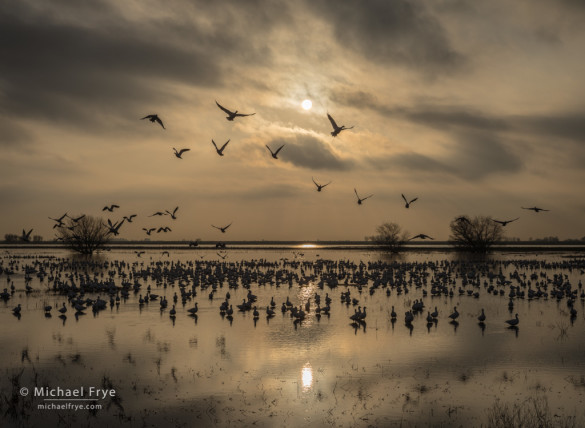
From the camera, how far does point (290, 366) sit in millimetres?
17281

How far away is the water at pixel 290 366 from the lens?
13.1 m

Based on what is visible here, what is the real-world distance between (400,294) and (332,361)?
20.0 meters

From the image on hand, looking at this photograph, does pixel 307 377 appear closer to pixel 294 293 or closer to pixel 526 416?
pixel 526 416

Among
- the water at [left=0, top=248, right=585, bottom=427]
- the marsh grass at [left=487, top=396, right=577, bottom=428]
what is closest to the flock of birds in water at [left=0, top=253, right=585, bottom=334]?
the water at [left=0, top=248, right=585, bottom=427]

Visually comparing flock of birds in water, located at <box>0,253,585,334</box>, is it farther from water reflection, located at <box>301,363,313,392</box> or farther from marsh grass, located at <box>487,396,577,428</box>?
marsh grass, located at <box>487,396,577,428</box>

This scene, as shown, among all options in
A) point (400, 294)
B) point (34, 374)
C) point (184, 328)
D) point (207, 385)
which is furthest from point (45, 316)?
point (400, 294)

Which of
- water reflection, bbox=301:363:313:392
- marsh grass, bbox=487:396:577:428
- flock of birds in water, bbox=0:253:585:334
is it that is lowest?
marsh grass, bbox=487:396:577:428

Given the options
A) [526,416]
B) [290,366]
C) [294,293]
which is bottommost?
[526,416]

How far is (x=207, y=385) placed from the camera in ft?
50.1

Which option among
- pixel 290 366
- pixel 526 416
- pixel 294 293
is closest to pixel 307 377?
pixel 290 366

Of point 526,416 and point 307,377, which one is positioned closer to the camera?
point 526,416

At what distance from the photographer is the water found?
13.1 meters

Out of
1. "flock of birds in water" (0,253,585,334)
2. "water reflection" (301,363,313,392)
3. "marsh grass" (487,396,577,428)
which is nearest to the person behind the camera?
"marsh grass" (487,396,577,428)

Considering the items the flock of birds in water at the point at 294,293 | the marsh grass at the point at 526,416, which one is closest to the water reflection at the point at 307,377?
the marsh grass at the point at 526,416
